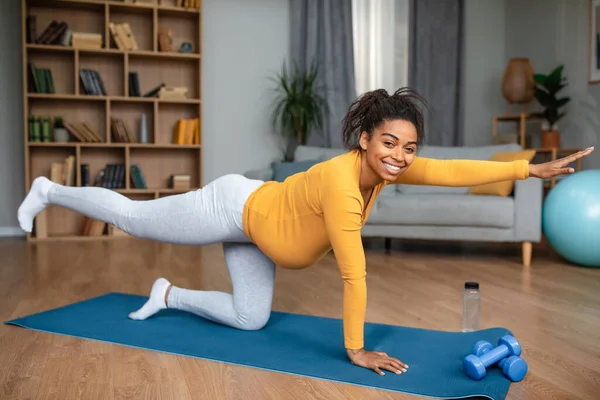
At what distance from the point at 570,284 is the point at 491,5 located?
14.1ft

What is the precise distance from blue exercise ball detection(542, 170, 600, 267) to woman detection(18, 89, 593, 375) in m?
2.05

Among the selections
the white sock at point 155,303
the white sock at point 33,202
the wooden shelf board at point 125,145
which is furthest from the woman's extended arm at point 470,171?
the wooden shelf board at point 125,145

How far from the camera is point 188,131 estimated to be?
5.63 meters

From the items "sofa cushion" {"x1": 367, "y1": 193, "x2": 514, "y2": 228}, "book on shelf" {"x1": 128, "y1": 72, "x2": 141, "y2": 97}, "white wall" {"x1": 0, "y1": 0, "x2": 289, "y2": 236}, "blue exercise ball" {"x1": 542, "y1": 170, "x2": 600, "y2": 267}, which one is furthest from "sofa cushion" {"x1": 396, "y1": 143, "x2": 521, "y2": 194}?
"book on shelf" {"x1": 128, "y1": 72, "x2": 141, "y2": 97}

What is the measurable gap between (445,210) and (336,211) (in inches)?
97.8

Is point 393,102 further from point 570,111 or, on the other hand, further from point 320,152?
point 570,111

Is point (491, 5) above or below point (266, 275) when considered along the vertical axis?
above

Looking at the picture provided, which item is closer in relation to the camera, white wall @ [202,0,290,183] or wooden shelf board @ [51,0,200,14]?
wooden shelf board @ [51,0,200,14]

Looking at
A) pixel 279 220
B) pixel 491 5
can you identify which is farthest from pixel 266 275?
pixel 491 5

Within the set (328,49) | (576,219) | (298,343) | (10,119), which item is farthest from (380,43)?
(298,343)

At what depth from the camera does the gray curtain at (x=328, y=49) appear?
6.03 meters

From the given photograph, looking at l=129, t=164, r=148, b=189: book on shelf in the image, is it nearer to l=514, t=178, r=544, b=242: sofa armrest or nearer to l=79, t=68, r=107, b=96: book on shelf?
l=79, t=68, r=107, b=96: book on shelf

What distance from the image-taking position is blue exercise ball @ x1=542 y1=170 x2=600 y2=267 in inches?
146

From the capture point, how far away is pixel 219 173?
6027 mm
